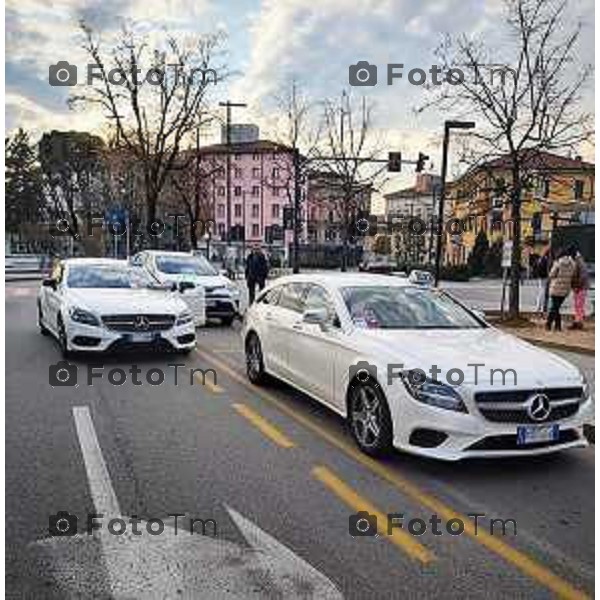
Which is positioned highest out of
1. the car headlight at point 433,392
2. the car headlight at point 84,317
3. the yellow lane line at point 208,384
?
the car headlight at point 84,317

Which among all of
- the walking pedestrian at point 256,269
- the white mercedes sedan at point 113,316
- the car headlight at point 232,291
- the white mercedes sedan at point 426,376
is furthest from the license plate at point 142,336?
the walking pedestrian at point 256,269

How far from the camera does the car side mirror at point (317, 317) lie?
7425 mm

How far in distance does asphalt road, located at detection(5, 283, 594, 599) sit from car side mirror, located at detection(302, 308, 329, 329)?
38.2 inches

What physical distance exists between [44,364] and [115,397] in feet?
8.26

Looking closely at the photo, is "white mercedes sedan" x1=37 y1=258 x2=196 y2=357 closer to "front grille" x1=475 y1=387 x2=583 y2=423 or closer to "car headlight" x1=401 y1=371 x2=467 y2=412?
"car headlight" x1=401 y1=371 x2=467 y2=412

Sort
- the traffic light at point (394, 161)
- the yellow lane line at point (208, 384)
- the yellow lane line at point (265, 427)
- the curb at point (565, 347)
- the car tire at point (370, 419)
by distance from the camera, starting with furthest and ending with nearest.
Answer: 1. the traffic light at point (394, 161)
2. the curb at point (565, 347)
3. the yellow lane line at point (208, 384)
4. the yellow lane line at point (265, 427)
5. the car tire at point (370, 419)

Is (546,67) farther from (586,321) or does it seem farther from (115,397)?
(115,397)

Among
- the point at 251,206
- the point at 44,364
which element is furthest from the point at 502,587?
the point at 251,206

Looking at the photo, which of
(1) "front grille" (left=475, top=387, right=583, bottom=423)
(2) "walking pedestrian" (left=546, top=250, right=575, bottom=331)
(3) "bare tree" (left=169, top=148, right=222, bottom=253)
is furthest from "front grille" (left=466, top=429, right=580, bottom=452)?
(3) "bare tree" (left=169, top=148, right=222, bottom=253)

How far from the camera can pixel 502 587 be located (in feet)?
13.2

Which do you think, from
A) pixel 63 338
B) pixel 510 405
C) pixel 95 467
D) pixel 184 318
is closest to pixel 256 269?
pixel 184 318

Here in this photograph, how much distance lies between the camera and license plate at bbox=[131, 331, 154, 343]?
10.6 meters

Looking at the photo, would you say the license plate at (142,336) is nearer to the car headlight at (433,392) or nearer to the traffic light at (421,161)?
the car headlight at (433,392)

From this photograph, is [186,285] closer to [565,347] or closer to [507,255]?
[507,255]
